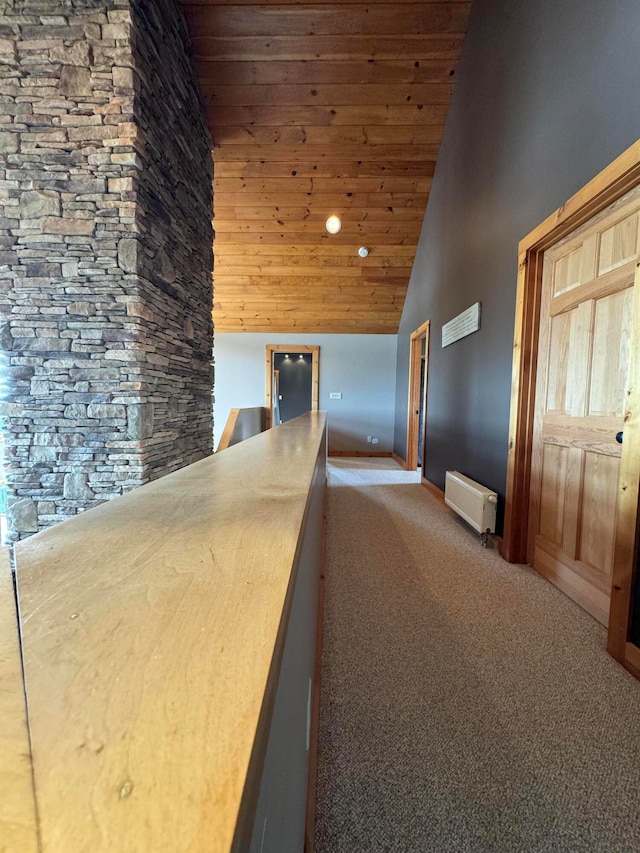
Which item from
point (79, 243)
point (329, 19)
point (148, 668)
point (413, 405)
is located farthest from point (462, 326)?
point (148, 668)

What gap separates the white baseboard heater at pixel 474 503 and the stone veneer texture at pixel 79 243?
2291 millimetres

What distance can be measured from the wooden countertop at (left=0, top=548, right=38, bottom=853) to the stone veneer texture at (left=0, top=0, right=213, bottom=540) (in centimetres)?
249

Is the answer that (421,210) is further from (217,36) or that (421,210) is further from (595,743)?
(595,743)

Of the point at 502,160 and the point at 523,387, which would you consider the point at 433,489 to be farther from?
the point at 502,160

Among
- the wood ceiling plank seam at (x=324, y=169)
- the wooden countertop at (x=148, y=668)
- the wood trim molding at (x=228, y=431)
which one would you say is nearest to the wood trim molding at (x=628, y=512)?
the wooden countertop at (x=148, y=668)

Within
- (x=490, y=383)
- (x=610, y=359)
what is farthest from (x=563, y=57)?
(x=490, y=383)

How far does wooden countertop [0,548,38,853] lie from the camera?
6.6 inches

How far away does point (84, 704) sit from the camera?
239 millimetres

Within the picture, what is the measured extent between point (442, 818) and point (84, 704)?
1123 mm

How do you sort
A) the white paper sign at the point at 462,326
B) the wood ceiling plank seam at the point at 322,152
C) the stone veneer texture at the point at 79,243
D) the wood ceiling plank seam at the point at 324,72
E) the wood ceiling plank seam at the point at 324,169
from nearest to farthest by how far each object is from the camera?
the stone veneer texture at the point at 79,243 < the white paper sign at the point at 462,326 < the wood ceiling plank seam at the point at 324,72 < the wood ceiling plank seam at the point at 322,152 < the wood ceiling plank seam at the point at 324,169

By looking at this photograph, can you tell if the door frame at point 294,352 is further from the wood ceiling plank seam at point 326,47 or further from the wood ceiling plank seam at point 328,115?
the wood ceiling plank seam at point 326,47

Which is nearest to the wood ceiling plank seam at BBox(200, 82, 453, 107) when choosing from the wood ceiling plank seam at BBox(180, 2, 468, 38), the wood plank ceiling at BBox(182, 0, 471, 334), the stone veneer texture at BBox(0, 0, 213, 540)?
the wood plank ceiling at BBox(182, 0, 471, 334)

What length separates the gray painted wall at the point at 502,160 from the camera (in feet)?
5.12

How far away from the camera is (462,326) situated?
308cm
